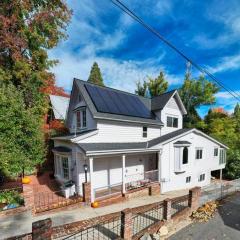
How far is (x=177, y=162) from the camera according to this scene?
17078 millimetres

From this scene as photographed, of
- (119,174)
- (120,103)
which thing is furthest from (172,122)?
(119,174)

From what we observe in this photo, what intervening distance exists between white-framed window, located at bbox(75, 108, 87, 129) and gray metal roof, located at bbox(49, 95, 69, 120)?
6.97 metres

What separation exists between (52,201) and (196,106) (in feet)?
95.1

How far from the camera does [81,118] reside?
16375mm

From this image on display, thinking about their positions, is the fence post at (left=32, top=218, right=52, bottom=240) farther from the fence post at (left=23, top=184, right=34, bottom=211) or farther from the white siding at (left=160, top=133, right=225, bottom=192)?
the white siding at (left=160, top=133, right=225, bottom=192)

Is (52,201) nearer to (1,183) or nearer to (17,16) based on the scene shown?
(1,183)

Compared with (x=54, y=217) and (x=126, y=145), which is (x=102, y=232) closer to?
(x=54, y=217)

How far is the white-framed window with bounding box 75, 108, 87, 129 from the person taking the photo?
16.1 m

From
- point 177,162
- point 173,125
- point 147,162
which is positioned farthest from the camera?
point 173,125

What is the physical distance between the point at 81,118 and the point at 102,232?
10.1 m

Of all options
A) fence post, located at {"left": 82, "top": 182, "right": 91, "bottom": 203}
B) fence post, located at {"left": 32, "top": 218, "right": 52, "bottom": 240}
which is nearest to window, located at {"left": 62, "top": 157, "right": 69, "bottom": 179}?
fence post, located at {"left": 82, "top": 182, "right": 91, "bottom": 203}

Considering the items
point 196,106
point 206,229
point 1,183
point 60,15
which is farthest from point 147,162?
point 196,106

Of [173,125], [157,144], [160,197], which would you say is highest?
[173,125]

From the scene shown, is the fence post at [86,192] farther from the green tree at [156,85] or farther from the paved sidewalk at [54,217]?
the green tree at [156,85]
